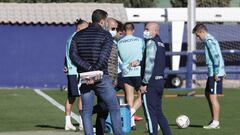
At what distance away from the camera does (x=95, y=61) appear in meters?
10.8

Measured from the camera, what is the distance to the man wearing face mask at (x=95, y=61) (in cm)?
1082

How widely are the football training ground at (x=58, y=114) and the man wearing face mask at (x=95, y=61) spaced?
2.57m

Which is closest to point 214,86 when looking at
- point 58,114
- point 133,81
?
point 133,81

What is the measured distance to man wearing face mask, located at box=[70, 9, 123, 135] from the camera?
35.5 ft

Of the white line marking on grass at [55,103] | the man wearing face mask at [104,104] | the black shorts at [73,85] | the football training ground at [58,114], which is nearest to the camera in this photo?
the man wearing face mask at [104,104]

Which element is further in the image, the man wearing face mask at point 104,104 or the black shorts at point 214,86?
the black shorts at point 214,86

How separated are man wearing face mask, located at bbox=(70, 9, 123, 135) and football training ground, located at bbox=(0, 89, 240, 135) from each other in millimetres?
2566

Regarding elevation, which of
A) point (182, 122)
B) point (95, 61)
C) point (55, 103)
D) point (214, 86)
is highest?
point (95, 61)

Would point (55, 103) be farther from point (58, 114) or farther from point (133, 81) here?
point (133, 81)

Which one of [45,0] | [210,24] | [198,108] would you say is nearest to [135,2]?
[45,0]

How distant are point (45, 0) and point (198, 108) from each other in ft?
88.9

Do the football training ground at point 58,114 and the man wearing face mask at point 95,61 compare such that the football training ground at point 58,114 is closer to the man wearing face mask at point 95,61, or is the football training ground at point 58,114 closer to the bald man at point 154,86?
the bald man at point 154,86

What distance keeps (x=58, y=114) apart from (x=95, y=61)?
6530mm

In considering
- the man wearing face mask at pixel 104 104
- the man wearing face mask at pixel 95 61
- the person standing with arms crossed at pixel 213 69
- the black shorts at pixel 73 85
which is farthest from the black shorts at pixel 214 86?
the man wearing face mask at pixel 95 61
